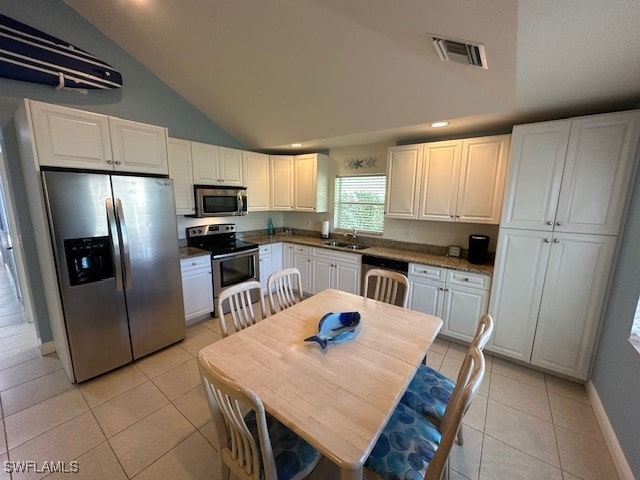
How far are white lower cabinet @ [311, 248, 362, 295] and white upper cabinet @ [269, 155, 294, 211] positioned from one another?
1.02 meters

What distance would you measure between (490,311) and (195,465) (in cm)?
271

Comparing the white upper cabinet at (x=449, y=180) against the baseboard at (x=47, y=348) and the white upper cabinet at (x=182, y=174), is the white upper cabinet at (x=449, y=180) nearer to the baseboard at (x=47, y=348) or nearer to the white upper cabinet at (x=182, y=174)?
the white upper cabinet at (x=182, y=174)

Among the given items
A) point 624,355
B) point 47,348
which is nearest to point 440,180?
point 624,355

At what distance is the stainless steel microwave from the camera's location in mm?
3266

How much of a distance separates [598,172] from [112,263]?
157 inches

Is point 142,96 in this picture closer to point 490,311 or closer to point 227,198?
point 227,198

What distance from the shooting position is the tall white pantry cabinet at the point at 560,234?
1.96 meters

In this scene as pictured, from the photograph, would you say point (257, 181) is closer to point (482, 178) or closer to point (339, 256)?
point (339, 256)

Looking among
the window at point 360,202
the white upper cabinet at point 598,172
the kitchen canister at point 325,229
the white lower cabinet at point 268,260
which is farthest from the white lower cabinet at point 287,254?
the white upper cabinet at point 598,172

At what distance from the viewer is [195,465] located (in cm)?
155

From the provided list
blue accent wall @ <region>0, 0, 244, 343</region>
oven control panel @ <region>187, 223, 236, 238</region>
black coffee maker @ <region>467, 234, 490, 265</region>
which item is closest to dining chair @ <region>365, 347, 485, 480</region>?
black coffee maker @ <region>467, 234, 490, 265</region>

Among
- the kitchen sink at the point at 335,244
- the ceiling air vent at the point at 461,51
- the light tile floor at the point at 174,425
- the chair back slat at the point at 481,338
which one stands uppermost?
the ceiling air vent at the point at 461,51

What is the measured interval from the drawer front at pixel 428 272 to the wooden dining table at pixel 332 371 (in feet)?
3.71

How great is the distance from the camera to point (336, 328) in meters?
1.65
